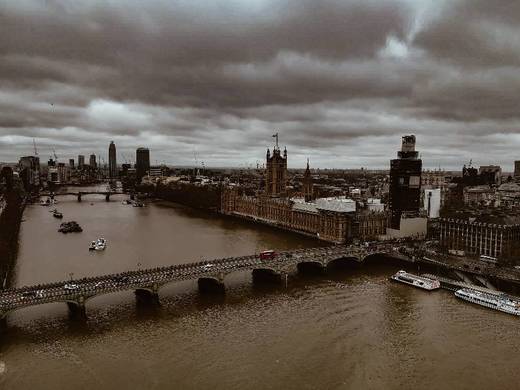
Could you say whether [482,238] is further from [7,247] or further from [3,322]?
[7,247]

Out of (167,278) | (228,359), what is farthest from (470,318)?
(167,278)

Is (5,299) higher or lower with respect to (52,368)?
higher

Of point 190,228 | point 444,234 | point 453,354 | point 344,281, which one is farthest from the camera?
point 190,228

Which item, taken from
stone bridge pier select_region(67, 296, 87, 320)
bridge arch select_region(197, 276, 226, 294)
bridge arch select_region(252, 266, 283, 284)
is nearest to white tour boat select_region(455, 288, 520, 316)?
bridge arch select_region(252, 266, 283, 284)

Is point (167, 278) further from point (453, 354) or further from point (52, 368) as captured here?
point (453, 354)

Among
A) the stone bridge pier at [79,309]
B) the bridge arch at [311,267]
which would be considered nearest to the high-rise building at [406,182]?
the bridge arch at [311,267]

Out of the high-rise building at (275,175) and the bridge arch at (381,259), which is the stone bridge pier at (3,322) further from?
the high-rise building at (275,175)

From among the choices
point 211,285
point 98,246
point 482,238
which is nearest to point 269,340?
point 211,285
